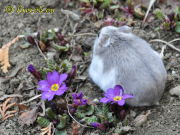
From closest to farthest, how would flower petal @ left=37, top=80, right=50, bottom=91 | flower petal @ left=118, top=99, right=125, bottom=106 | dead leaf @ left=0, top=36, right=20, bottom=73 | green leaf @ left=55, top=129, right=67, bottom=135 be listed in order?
flower petal @ left=118, top=99, right=125, bottom=106, green leaf @ left=55, top=129, right=67, bottom=135, flower petal @ left=37, top=80, right=50, bottom=91, dead leaf @ left=0, top=36, right=20, bottom=73

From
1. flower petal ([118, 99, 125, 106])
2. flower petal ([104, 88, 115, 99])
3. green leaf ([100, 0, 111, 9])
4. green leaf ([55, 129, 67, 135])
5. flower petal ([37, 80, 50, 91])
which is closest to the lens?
flower petal ([118, 99, 125, 106])

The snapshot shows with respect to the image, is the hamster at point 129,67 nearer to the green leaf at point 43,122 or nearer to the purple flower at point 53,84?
the purple flower at point 53,84

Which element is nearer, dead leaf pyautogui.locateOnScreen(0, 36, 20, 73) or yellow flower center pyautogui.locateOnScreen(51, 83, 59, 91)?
yellow flower center pyautogui.locateOnScreen(51, 83, 59, 91)

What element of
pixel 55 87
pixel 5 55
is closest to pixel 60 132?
pixel 55 87

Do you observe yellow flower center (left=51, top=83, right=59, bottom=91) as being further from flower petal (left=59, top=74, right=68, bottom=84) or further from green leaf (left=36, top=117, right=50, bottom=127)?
green leaf (left=36, top=117, right=50, bottom=127)

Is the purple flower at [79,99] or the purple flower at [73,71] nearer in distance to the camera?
the purple flower at [79,99]

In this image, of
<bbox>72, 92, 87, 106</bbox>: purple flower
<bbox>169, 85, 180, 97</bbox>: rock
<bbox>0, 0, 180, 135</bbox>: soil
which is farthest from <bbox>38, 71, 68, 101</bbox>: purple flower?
<bbox>169, 85, 180, 97</bbox>: rock

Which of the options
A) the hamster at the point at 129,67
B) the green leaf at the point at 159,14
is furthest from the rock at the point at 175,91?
the green leaf at the point at 159,14
